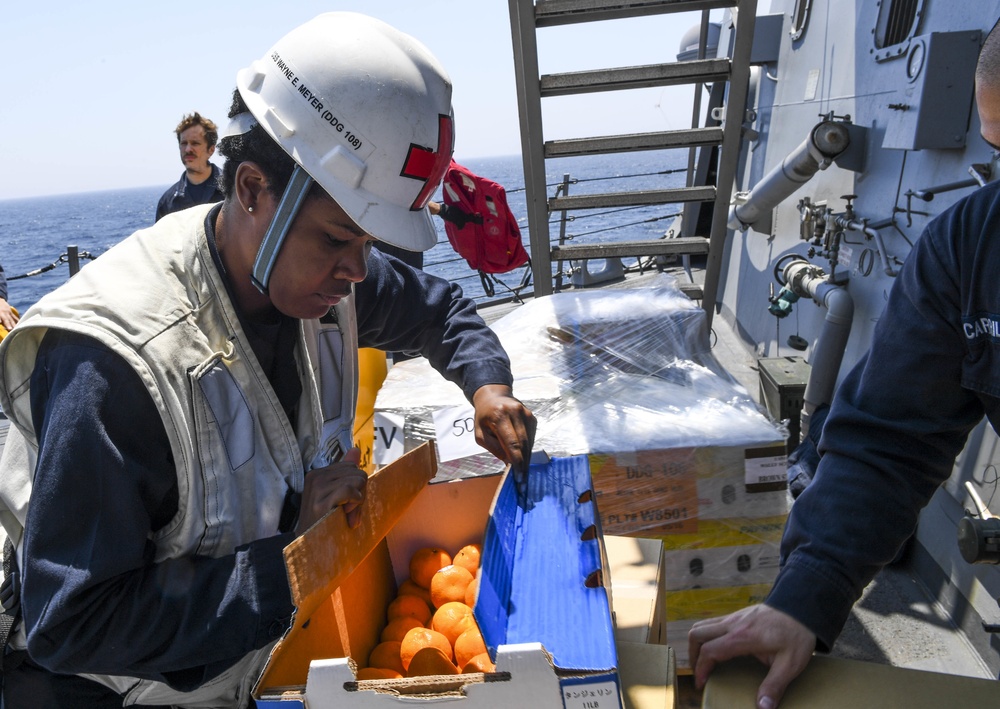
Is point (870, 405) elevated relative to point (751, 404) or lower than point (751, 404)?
elevated

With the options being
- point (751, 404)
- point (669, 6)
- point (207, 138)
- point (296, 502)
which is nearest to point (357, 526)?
point (296, 502)

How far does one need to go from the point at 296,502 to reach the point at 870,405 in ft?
3.79

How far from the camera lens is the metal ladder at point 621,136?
4.06 metres

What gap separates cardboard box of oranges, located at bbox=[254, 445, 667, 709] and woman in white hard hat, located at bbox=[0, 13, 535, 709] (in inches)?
4.3

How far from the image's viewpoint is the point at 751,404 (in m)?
2.62

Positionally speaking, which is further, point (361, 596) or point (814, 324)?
point (814, 324)

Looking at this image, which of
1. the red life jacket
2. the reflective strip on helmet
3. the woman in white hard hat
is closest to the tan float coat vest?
the woman in white hard hat

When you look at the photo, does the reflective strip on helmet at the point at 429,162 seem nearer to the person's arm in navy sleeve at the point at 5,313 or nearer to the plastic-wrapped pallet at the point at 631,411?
the plastic-wrapped pallet at the point at 631,411

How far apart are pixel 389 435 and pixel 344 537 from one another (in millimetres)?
1327

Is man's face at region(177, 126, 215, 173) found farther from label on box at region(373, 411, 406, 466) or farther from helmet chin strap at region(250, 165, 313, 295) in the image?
helmet chin strap at region(250, 165, 313, 295)

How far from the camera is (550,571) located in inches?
57.9

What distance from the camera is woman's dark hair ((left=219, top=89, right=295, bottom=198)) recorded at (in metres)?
1.43

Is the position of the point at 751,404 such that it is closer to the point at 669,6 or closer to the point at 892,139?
the point at 892,139

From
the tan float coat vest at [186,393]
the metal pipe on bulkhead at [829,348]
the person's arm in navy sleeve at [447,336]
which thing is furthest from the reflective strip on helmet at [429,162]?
the metal pipe on bulkhead at [829,348]
